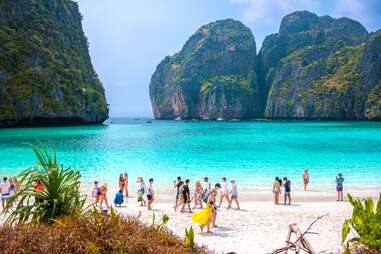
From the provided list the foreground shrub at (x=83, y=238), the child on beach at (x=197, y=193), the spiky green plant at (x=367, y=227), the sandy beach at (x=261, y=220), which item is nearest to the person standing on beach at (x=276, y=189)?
the sandy beach at (x=261, y=220)

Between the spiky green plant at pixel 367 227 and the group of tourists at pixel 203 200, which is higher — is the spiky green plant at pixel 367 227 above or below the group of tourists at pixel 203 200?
above

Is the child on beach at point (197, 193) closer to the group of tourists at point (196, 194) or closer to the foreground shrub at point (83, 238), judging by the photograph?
the group of tourists at point (196, 194)

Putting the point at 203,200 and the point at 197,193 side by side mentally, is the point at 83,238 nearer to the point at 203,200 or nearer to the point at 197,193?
the point at 203,200

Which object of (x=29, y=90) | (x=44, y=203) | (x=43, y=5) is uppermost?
(x=43, y=5)

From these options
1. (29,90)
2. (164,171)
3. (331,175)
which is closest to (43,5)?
(29,90)

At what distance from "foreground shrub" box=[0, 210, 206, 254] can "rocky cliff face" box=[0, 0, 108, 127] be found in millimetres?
86497

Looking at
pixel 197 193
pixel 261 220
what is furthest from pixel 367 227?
pixel 197 193

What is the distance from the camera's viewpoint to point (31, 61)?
93.5 m

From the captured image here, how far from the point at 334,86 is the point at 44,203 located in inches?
7533

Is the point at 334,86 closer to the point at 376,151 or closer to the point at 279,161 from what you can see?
the point at 376,151

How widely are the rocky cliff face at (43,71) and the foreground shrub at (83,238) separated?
86497 mm

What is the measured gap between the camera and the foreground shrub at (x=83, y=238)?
191 inches

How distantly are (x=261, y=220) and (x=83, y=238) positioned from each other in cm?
1142

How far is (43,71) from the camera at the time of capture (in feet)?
311
